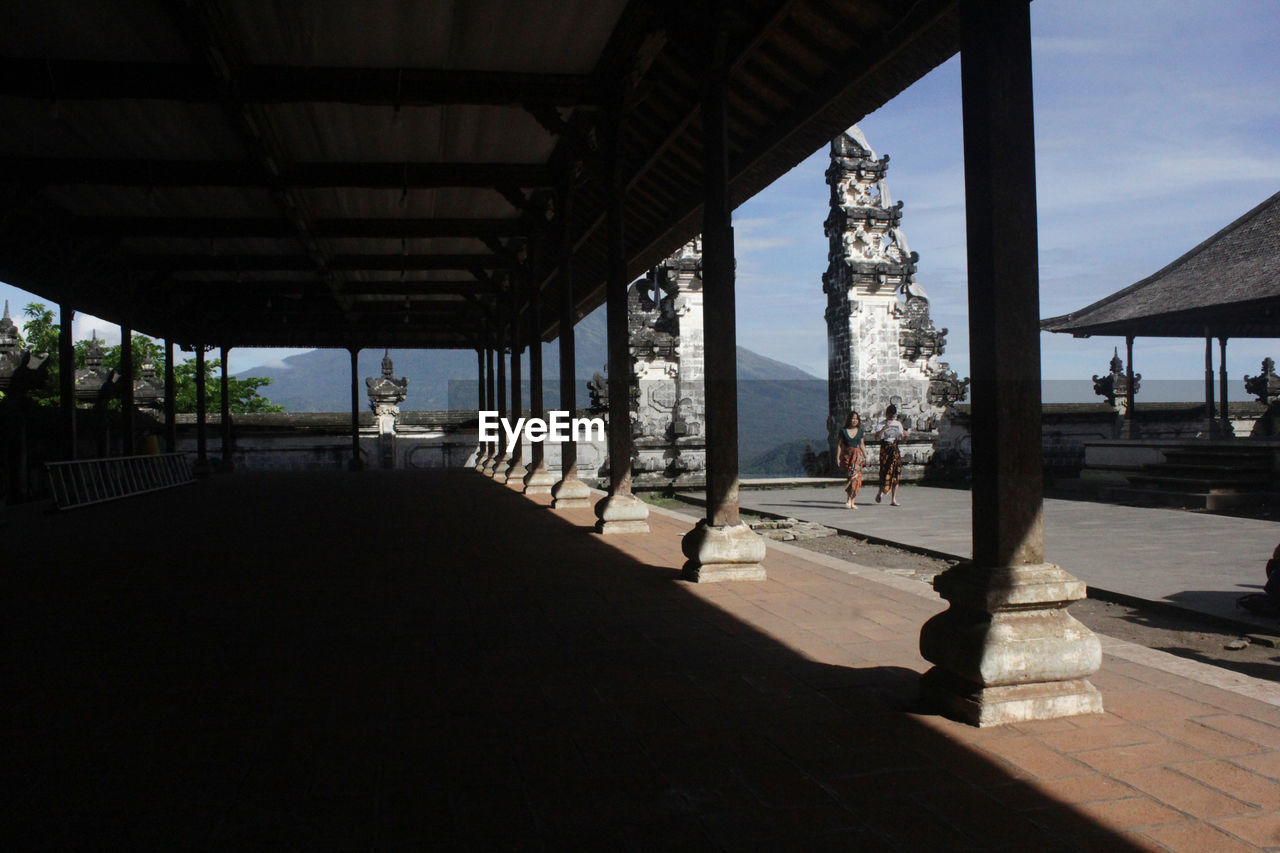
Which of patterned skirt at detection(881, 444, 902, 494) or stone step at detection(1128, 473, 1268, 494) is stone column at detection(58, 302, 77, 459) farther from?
stone step at detection(1128, 473, 1268, 494)

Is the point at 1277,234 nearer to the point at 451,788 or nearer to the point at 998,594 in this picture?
the point at 998,594

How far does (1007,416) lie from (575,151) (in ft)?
20.3

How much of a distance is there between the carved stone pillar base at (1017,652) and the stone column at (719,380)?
8.12ft

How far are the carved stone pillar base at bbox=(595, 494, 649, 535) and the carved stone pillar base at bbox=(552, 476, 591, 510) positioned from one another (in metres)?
2.34

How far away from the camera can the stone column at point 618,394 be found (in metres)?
7.59

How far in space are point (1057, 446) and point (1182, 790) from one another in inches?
739

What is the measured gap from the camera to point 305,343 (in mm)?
20500

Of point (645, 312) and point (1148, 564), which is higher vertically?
point (645, 312)

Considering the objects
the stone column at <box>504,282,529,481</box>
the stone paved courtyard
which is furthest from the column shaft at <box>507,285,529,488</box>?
the stone paved courtyard

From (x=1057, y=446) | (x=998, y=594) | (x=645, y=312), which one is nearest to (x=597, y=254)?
(x=645, y=312)

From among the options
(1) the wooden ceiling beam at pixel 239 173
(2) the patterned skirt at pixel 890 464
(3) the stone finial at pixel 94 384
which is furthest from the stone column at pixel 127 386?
(2) the patterned skirt at pixel 890 464

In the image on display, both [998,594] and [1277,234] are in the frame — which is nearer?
[998,594]

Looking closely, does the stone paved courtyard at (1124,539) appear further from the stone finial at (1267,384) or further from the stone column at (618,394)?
the stone finial at (1267,384)

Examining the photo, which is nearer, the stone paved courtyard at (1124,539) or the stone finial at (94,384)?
the stone paved courtyard at (1124,539)
